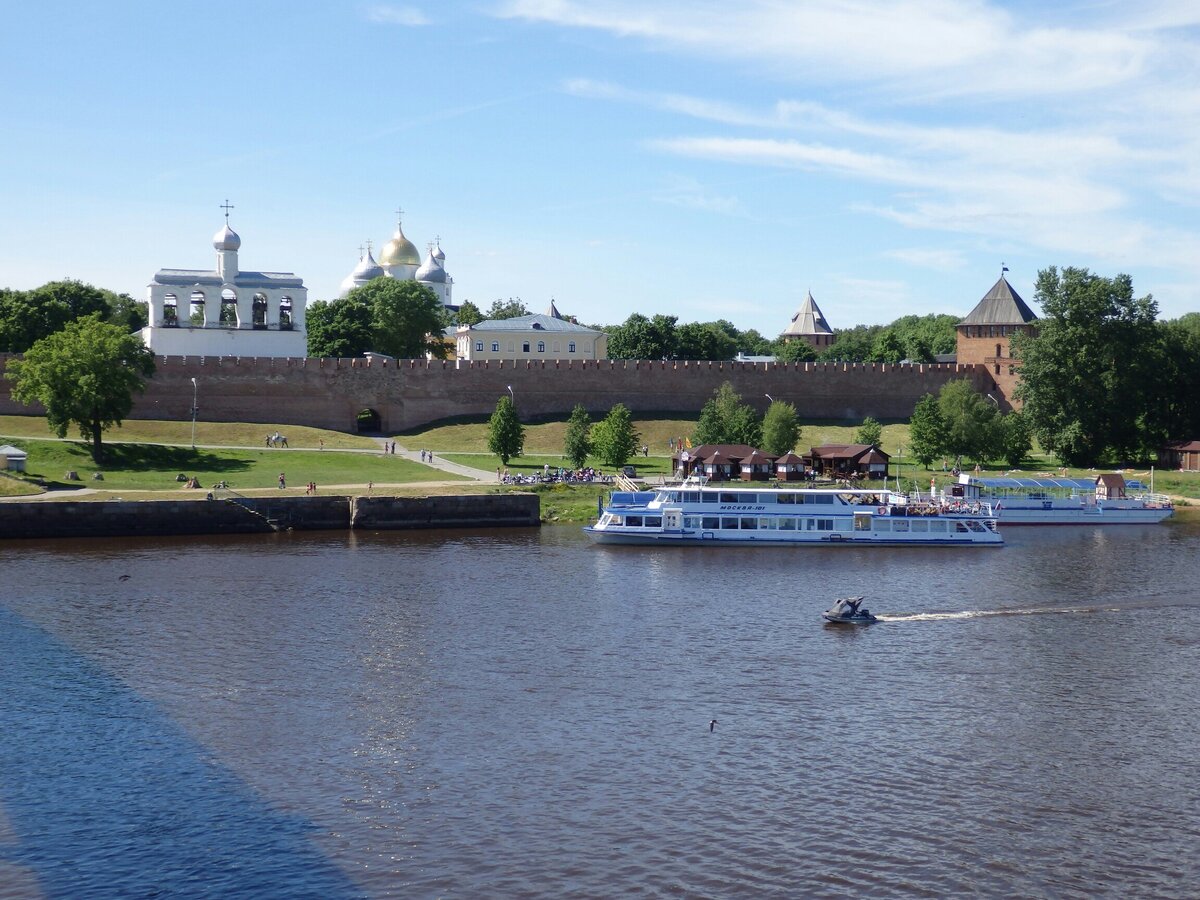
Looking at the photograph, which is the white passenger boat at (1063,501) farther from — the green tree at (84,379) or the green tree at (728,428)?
the green tree at (84,379)

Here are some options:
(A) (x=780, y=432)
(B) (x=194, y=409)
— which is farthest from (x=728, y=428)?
(B) (x=194, y=409)

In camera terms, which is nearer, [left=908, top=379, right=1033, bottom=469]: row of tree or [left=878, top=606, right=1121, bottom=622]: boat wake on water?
[left=878, top=606, right=1121, bottom=622]: boat wake on water

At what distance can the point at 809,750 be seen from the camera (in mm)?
23656

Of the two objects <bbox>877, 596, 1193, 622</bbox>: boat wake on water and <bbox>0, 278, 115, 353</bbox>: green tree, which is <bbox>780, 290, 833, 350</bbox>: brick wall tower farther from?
<bbox>877, 596, 1193, 622</bbox>: boat wake on water

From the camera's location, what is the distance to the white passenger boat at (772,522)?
50438 millimetres

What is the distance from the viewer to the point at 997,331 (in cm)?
8975

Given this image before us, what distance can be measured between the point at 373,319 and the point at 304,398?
64.9 feet

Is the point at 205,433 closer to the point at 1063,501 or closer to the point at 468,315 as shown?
the point at 1063,501

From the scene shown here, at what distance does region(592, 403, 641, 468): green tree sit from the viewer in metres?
65.2

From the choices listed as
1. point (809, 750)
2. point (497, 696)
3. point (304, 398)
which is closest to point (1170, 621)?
point (809, 750)

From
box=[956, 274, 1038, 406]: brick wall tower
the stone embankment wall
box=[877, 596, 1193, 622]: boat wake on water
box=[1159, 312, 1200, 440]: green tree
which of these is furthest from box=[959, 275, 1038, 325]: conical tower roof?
box=[877, 596, 1193, 622]: boat wake on water

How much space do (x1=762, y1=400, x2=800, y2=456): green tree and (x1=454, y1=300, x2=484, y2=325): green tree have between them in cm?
6058

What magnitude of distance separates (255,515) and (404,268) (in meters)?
81.5

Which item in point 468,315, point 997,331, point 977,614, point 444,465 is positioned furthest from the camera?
point 468,315
